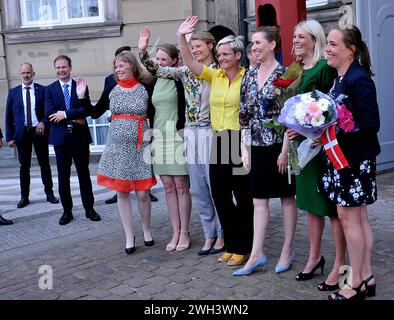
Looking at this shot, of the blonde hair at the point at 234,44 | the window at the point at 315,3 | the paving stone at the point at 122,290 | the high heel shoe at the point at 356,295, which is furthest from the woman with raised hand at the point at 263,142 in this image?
the window at the point at 315,3

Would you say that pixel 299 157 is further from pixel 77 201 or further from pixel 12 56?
pixel 12 56

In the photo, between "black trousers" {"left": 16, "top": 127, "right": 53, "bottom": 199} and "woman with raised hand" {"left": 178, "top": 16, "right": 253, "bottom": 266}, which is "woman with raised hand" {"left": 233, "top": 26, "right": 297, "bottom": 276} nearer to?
"woman with raised hand" {"left": 178, "top": 16, "right": 253, "bottom": 266}

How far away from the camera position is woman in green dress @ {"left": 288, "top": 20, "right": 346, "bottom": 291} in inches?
162

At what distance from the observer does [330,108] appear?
3639 mm

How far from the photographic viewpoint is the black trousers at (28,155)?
8.11 m

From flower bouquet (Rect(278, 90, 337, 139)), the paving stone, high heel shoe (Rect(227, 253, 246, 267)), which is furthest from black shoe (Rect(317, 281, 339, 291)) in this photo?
the paving stone

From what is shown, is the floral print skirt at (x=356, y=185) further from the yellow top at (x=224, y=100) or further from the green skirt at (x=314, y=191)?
the yellow top at (x=224, y=100)

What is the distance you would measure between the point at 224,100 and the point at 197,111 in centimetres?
40

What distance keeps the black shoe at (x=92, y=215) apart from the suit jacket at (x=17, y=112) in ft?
5.88

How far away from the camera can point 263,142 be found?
14.7ft

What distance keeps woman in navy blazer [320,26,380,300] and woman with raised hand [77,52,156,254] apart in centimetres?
206

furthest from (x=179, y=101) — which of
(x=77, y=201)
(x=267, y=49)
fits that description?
(x=77, y=201)

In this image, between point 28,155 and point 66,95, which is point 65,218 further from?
point 28,155

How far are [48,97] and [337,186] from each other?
166 inches
